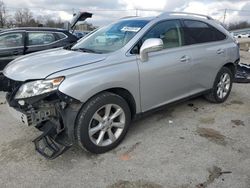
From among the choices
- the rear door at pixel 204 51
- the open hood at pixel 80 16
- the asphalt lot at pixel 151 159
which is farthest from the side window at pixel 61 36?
the rear door at pixel 204 51

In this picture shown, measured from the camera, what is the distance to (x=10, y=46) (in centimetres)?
698

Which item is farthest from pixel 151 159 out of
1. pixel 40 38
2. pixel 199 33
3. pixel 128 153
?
pixel 40 38

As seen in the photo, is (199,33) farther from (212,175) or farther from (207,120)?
(212,175)

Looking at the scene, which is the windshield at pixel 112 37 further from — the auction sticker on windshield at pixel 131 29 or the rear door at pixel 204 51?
the rear door at pixel 204 51

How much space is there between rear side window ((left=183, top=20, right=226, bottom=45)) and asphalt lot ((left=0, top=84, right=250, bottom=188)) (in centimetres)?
137

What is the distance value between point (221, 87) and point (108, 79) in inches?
117

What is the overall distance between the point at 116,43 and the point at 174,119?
1.71m

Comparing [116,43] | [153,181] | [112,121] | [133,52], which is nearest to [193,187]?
[153,181]

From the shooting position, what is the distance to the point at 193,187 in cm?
287

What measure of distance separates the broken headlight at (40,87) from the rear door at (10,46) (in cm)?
425

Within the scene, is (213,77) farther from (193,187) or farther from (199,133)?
(193,187)

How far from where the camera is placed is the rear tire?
524 centimetres

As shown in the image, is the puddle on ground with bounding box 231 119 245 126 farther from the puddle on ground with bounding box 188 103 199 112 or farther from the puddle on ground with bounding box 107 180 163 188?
the puddle on ground with bounding box 107 180 163 188

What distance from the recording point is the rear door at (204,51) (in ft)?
14.9
